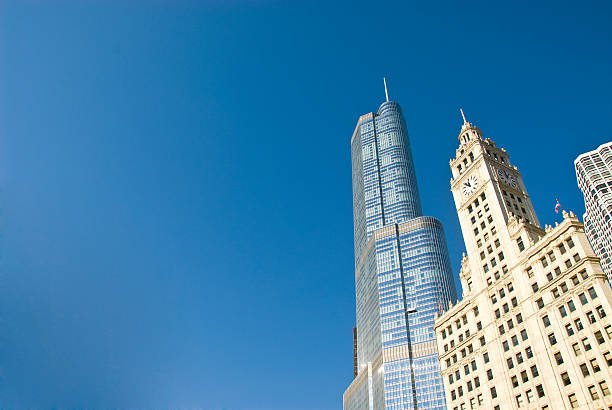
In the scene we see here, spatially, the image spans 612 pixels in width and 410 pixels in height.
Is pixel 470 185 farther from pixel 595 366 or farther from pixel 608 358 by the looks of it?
pixel 608 358

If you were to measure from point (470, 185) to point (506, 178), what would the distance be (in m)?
8.18

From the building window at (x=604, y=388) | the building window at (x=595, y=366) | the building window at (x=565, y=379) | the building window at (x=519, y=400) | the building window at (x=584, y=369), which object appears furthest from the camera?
the building window at (x=519, y=400)

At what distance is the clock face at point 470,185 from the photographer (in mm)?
105725

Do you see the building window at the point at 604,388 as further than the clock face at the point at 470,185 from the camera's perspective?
No

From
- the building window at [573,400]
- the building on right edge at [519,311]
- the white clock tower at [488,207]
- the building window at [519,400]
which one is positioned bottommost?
the building window at [573,400]

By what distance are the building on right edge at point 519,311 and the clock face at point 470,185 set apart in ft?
0.90

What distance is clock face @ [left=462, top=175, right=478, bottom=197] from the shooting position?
347 feet

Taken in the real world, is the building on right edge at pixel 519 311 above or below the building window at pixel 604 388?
above

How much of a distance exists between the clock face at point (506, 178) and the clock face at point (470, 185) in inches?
216

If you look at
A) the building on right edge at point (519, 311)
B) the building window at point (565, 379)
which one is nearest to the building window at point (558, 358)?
the building on right edge at point (519, 311)

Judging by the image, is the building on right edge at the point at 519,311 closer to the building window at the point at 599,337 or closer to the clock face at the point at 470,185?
the building window at the point at 599,337

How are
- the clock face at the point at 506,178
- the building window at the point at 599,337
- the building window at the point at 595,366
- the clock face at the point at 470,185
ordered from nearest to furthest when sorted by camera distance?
1. the building window at the point at 595,366
2. the building window at the point at 599,337
3. the clock face at the point at 506,178
4. the clock face at the point at 470,185

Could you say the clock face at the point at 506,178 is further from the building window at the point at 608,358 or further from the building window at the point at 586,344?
the building window at the point at 608,358

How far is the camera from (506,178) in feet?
347
